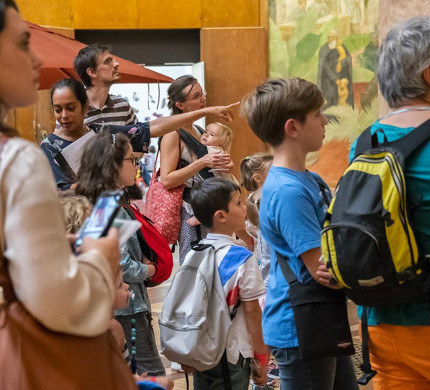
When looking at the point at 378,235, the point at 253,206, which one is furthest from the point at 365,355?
the point at 253,206

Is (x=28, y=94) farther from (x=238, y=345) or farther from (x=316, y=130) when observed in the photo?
(x=238, y=345)

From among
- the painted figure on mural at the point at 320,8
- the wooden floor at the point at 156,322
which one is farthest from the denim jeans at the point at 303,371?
the painted figure on mural at the point at 320,8

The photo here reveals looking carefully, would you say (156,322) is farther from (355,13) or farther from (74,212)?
(355,13)

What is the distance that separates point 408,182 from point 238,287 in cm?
155

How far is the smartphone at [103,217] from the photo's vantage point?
1.85 metres

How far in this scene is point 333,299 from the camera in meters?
2.85

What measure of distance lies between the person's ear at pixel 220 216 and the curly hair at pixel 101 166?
0.57 m

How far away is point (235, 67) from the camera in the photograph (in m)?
14.8

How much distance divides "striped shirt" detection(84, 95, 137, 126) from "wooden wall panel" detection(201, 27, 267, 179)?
8.94 meters

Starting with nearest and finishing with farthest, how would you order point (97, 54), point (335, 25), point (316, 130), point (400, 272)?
point (400, 272) < point (316, 130) < point (97, 54) < point (335, 25)

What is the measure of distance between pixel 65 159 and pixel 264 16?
10725 millimetres

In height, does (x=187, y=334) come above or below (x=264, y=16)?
below

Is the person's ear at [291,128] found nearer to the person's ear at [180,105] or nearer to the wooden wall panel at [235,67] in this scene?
the person's ear at [180,105]

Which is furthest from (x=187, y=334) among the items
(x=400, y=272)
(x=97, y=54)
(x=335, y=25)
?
(x=335, y=25)
